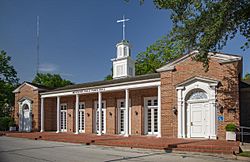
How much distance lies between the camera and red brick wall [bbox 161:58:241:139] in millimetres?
16562

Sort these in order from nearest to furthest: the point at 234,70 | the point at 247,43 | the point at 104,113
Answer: the point at 247,43
the point at 234,70
the point at 104,113

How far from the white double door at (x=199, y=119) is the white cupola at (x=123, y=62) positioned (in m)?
14.1

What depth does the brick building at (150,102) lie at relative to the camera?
17047 millimetres

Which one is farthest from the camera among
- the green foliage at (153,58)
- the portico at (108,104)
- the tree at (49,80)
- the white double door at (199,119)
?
the tree at (49,80)

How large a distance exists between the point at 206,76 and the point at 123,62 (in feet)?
49.3

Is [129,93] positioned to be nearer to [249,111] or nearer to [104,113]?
[104,113]

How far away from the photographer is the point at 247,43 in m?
12.5

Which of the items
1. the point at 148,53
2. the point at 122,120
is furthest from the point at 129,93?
the point at 148,53

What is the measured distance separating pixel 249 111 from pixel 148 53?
95.6ft

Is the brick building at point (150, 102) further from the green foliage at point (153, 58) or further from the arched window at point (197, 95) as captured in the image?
the green foliage at point (153, 58)

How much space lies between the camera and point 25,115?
3138 centimetres

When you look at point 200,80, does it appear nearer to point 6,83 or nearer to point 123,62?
point 123,62

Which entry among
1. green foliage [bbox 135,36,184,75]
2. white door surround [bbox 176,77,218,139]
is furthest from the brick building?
green foliage [bbox 135,36,184,75]

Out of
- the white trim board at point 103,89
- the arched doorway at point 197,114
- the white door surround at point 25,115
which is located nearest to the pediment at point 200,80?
the arched doorway at point 197,114
